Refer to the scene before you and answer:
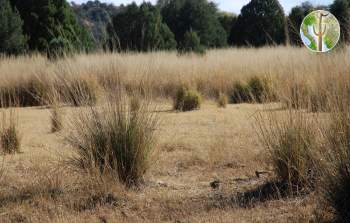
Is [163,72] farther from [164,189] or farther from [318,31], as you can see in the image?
[164,189]

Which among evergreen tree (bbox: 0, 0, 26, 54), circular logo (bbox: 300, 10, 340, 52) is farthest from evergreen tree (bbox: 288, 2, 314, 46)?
evergreen tree (bbox: 0, 0, 26, 54)

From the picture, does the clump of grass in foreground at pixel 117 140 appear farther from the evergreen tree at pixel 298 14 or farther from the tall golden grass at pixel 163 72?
the tall golden grass at pixel 163 72

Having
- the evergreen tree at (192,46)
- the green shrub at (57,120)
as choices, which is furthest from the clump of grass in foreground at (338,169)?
the evergreen tree at (192,46)

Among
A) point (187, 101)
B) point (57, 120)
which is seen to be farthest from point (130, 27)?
point (57, 120)

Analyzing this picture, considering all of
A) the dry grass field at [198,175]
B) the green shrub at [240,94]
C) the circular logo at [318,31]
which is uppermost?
the circular logo at [318,31]

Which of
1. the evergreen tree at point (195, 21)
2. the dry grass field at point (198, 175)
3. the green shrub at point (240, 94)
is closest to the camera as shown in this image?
the dry grass field at point (198, 175)

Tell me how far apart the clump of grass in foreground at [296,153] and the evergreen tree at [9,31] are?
14.6 m

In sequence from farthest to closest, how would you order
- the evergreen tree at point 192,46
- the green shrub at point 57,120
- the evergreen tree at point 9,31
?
1. the evergreen tree at point 192,46
2. the evergreen tree at point 9,31
3. the green shrub at point 57,120

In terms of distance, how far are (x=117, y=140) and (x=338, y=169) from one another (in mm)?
1580

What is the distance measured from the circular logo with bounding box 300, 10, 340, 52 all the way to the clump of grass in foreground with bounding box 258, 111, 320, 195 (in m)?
1.05

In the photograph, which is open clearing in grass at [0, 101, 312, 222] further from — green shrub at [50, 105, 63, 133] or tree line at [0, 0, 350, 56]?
tree line at [0, 0, 350, 56]

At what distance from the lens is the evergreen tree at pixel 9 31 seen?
16.9 meters

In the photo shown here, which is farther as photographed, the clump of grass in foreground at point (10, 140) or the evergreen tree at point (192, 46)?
the evergreen tree at point (192, 46)

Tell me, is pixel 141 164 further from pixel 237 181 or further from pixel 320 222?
pixel 320 222
